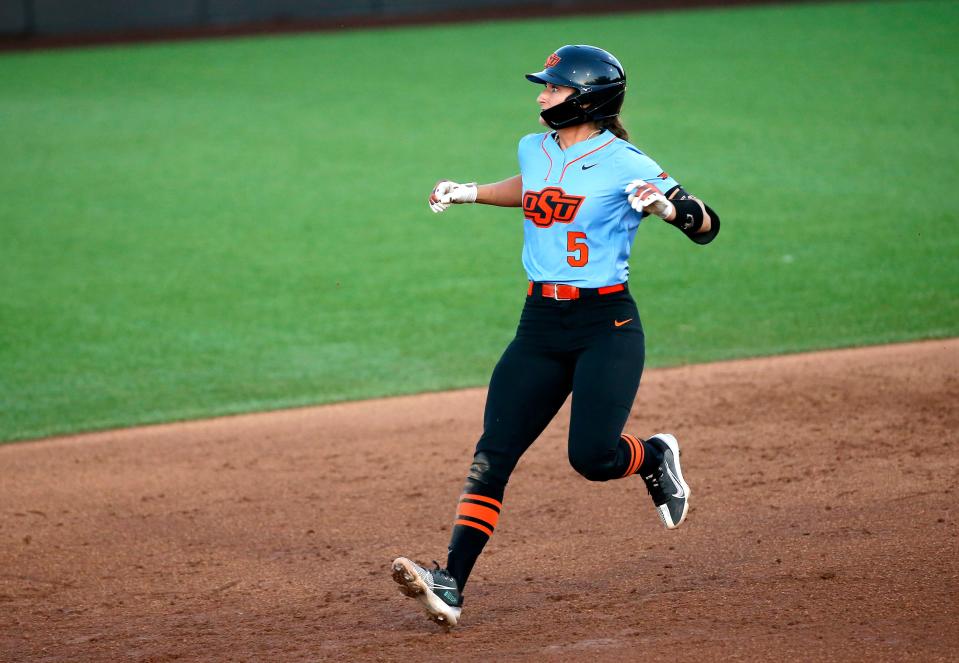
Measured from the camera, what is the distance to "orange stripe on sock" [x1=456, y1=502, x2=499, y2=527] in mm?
4820

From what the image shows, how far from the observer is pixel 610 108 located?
505 cm

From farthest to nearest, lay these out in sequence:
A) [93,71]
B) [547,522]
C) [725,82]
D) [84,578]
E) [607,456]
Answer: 1. [93,71]
2. [725,82]
3. [547,522]
4. [84,578]
5. [607,456]

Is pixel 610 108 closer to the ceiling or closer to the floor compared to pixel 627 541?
closer to the ceiling

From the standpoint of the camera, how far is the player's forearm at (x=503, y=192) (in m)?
5.30

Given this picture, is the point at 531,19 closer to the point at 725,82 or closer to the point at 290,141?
the point at 725,82

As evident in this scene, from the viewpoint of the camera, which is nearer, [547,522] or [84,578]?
[84,578]

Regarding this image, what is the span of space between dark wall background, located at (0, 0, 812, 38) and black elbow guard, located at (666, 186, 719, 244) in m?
24.8

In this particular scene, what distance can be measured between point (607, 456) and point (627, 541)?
1.08m

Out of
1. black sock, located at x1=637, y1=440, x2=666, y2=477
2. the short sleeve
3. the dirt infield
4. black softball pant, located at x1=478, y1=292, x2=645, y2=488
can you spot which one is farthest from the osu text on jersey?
the dirt infield

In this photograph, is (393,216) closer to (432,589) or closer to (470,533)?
(470,533)

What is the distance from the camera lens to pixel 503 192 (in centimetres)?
532

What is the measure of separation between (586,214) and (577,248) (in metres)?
0.14

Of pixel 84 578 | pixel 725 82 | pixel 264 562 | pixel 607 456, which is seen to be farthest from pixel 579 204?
pixel 725 82


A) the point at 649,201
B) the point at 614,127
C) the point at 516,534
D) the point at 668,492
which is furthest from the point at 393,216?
the point at 649,201
